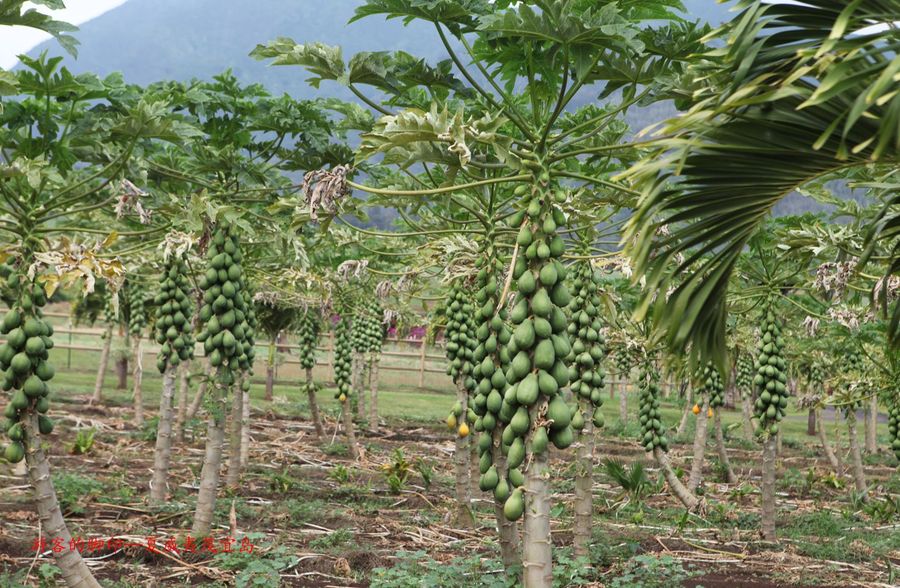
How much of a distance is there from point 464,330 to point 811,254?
370 centimetres

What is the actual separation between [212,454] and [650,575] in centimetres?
440

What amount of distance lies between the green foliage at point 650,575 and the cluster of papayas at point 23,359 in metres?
5.00

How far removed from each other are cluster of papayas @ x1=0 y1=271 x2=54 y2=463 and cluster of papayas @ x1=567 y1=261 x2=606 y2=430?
186 inches

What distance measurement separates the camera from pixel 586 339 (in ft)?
26.1

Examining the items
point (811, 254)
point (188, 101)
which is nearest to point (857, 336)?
point (811, 254)

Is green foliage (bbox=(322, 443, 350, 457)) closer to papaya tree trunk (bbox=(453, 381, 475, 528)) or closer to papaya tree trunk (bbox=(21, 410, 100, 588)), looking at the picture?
papaya tree trunk (bbox=(453, 381, 475, 528))

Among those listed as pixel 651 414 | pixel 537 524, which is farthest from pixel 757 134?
pixel 651 414

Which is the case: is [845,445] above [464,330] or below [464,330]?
below

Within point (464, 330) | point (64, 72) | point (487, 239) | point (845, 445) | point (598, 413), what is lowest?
point (845, 445)

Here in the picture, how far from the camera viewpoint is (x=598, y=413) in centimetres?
816

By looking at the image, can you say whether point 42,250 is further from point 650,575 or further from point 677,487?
point 677,487

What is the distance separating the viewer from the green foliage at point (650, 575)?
23.1 feet

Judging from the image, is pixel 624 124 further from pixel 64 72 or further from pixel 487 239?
pixel 64 72

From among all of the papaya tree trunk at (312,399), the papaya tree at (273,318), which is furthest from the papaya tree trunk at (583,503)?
the papaya tree at (273,318)
